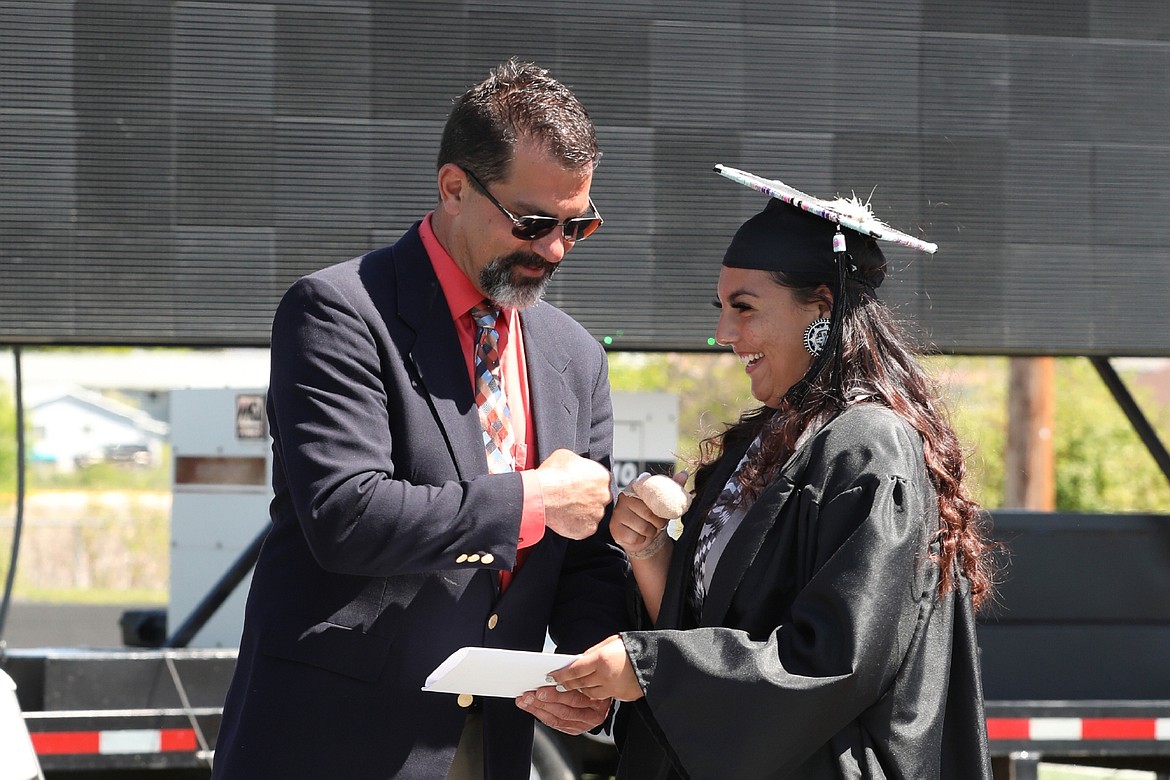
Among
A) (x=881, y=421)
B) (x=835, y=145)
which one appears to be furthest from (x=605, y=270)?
(x=881, y=421)

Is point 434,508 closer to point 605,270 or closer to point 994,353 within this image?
point 605,270

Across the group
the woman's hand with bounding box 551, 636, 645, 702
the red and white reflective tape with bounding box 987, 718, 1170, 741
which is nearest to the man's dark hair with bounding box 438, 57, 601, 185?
the woman's hand with bounding box 551, 636, 645, 702

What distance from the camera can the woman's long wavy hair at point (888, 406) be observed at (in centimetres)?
198

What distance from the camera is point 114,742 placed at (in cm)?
341

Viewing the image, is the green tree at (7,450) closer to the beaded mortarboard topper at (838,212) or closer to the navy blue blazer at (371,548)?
the navy blue blazer at (371,548)

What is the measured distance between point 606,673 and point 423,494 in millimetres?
376

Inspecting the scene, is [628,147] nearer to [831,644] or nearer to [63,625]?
[831,644]

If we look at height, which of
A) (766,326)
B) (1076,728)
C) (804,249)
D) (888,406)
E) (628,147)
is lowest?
(1076,728)

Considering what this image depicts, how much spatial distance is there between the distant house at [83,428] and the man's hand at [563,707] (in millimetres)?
30073

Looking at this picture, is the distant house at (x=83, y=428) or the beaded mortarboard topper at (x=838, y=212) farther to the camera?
the distant house at (x=83, y=428)

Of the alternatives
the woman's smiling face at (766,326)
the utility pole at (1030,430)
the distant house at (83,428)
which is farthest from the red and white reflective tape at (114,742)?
the distant house at (83,428)

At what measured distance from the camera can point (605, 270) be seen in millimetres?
3287

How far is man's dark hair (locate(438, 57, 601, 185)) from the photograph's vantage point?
82.1 inches

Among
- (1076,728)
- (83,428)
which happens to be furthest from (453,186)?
(83,428)
